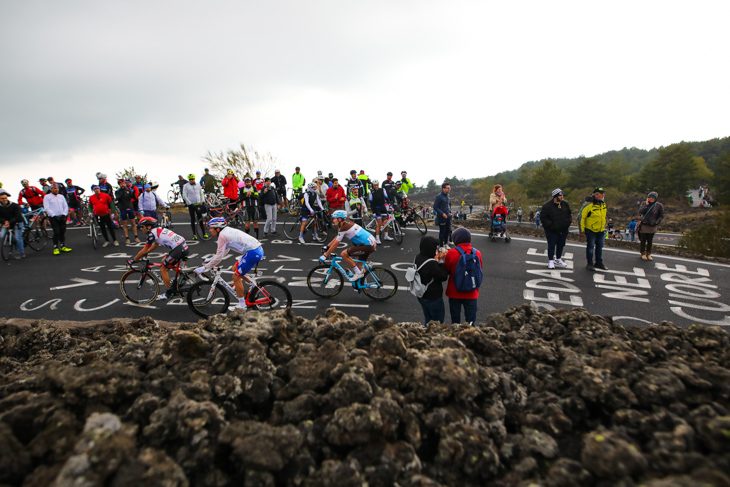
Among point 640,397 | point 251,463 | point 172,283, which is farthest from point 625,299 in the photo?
point 172,283

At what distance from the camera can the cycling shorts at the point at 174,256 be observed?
6938mm

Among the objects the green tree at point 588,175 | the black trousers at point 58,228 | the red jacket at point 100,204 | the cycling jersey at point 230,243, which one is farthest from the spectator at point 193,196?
the green tree at point 588,175

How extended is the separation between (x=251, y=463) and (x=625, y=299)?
8132 mm

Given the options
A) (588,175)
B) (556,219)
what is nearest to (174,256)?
(556,219)

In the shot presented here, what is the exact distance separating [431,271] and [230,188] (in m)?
12.6

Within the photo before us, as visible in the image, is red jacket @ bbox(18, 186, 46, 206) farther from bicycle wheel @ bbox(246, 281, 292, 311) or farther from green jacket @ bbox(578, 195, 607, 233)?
green jacket @ bbox(578, 195, 607, 233)

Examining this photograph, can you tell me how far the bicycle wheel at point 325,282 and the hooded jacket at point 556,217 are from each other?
574 centimetres

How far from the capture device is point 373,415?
90.3 inches

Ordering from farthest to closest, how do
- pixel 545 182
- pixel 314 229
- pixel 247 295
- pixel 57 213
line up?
pixel 545 182 → pixel 314 229 → pixel 57 213 → pixel 247 295

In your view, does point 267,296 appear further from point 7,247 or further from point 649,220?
point 7,247

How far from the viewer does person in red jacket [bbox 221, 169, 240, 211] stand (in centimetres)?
1480

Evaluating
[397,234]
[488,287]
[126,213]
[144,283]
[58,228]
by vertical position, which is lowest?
[488,287]

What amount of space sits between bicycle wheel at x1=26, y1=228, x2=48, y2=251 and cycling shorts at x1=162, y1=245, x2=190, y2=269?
9778mm

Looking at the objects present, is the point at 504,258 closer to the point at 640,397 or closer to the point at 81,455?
the point at 640,397
